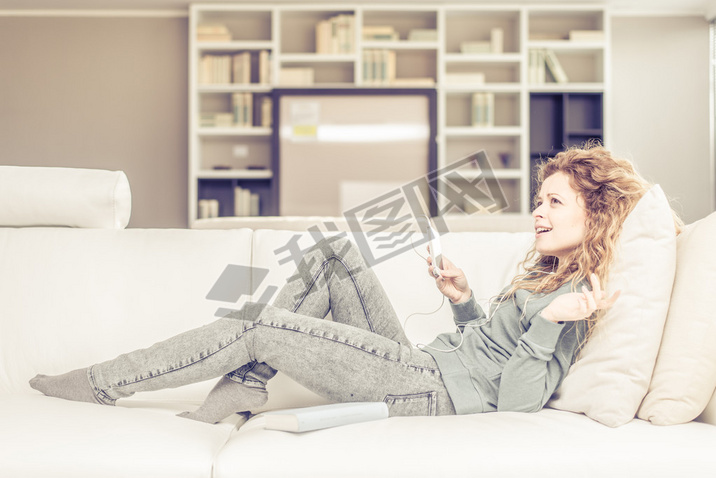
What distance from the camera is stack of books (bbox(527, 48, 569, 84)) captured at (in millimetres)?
4895

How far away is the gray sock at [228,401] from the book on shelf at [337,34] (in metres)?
4.03

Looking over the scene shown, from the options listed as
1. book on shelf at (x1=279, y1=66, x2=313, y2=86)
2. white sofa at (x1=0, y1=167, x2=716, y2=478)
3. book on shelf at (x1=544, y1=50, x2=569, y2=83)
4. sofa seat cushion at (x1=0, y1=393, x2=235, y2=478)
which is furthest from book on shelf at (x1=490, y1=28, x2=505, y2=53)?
sofa seat cushion at (x1=0, y1=393, x2=235, y2=478)

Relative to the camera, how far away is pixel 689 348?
1.15 meters

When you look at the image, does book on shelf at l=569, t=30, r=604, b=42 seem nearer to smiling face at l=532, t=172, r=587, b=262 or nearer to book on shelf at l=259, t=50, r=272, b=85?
book on shelf at l=259, t=50, r=272, b=85

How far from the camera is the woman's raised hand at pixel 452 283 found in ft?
4.76

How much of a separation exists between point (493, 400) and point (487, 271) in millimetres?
421

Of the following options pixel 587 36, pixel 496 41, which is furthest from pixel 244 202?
pixel 587 36

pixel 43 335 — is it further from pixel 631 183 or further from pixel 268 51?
pixel 268 51

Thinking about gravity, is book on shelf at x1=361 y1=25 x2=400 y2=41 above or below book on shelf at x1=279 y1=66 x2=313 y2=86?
above

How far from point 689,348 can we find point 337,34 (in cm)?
424

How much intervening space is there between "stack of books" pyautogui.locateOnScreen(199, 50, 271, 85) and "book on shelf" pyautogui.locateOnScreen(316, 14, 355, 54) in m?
0.46

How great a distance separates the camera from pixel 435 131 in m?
4.89

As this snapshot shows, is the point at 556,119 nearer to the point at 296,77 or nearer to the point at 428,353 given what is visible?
the point at 296,77

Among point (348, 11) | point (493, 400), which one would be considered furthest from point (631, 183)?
point (348, 11)
